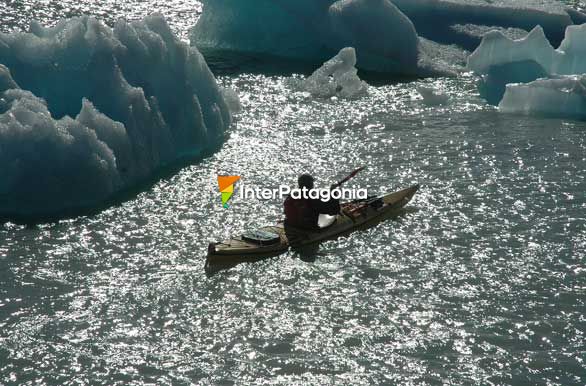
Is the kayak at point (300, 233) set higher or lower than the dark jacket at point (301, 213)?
lower

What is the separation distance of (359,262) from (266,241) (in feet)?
4.09

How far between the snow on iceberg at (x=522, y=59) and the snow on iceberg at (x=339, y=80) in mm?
2624

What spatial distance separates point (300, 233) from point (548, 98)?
8233 mm

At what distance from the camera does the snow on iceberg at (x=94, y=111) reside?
44.4 ft

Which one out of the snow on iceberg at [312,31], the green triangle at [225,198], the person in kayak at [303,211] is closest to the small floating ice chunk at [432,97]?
the snow on iceberg at [312,31]

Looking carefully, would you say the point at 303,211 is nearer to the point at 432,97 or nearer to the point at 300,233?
the point at 300,233

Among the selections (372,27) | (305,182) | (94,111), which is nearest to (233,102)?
(94,111)

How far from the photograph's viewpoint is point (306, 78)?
20.0 meters

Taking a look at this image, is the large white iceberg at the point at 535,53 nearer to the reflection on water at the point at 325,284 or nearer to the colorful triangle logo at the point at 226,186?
the reflection on water at the point at 325,284

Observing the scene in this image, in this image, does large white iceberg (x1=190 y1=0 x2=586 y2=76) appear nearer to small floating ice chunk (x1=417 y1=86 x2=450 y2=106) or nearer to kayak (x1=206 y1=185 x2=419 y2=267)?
small floating ice chunk (x1=417 y1=86 x2=450 y2=106)

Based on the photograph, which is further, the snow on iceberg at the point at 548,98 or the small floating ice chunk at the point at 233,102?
the snow on iceberg at the point at 548,98

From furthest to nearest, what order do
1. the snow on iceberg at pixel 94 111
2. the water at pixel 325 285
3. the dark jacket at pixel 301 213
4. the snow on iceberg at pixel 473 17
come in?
the snow on iceberg at pixel 473 17 → the snow on iceberg at pixel 94 111 → the dark jacket at pixel 301 213 → the water at pixel 325 285

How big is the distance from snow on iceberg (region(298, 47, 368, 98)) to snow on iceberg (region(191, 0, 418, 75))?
221 centimetres

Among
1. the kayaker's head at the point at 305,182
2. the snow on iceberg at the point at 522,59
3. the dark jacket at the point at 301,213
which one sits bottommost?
the dark jacket at the point at 301,213
